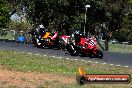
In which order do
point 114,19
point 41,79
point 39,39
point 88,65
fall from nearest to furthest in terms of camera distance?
1. point 41,79
2. point 88,65
3. point 39,39
4. point 114,19

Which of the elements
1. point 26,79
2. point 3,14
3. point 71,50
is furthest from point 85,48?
point 3,14

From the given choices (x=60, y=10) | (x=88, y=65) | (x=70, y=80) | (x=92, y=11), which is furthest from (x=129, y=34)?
(x=70, y=80)

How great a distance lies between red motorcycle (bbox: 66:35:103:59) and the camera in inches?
1008

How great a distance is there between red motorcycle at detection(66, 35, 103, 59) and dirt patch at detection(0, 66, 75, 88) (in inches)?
444

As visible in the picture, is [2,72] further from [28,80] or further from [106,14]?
[106,14]

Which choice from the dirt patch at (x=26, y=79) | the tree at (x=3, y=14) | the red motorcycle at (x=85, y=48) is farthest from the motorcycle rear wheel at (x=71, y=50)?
the tree at (x=3, y=14)

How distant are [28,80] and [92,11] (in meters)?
40.0

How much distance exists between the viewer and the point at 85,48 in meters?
25.9

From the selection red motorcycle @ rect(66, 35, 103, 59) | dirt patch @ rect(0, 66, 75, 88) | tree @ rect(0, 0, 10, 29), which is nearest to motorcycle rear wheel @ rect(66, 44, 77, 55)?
red motorcycle @ rect(66, 35, 103, 59)

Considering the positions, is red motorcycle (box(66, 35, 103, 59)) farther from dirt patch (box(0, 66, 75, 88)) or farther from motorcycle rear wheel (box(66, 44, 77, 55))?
dirt patch (box(0, 66, 75, 88))

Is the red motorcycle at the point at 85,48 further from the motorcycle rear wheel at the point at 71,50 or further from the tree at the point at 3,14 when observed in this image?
the tree at the point at 3,14

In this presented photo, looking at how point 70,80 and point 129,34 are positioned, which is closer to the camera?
point 70,80

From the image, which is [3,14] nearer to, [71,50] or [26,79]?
[71,50]

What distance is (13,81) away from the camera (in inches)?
479
